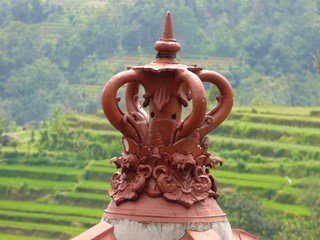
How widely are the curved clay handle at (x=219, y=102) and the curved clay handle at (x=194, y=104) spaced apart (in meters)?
0.15

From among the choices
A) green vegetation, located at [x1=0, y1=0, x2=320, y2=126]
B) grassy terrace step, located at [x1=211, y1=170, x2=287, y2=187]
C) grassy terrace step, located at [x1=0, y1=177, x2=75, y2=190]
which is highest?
green vegetation, located at [x1=0, y1=0, x2=320, y2=126]

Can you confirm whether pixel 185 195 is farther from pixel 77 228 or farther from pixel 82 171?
pixel 82 171

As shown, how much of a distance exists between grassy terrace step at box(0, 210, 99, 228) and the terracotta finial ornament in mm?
42158

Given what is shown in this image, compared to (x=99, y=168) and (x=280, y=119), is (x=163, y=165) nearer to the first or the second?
(x=99, y=168)

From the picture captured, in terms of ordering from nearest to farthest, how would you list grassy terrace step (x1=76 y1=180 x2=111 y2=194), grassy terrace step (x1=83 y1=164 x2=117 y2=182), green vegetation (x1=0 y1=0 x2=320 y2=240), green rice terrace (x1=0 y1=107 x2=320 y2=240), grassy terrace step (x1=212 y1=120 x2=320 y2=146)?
green rice terrace (x1=0 y1=107 x2=320 y2=240), green vegetation (x1=0 y1=0 x2=320 y2=240), grassy terrace step (x1=76 y1=180 x2=111 y2=194), grassy terrace step (x1=83 y1=164 x2=117 y2=182), grassy terrace step (x1=212 y1=120 x2=320 y2=146)

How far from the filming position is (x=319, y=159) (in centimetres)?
5747

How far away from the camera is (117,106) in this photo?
5.58 metres

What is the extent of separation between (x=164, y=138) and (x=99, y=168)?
50.8m

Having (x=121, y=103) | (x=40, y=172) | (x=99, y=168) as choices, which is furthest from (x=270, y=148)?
(x=121, y=103)

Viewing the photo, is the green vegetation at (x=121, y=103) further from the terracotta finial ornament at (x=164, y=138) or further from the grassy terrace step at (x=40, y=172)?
the terracotta finial ornament at (x=164, y=138)

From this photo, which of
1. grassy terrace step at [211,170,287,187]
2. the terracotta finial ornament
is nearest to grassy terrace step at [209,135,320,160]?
grassy terrace step at [211,170,287,187]

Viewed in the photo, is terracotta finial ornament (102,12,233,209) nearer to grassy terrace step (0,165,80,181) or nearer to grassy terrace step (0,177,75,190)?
grassy terrace step (0,177,75,190)

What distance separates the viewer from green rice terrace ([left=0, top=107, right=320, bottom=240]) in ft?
163

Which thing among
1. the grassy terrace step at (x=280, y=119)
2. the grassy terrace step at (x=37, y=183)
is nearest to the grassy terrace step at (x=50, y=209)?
the grassy terrace step at (x=37, y=183)
